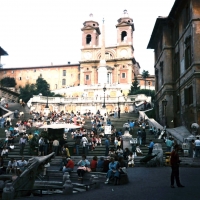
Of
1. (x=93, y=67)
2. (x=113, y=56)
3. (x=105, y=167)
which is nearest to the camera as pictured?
(x=105, y=167)

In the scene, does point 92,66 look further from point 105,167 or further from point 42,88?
point 105,167

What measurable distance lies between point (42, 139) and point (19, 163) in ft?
16.6

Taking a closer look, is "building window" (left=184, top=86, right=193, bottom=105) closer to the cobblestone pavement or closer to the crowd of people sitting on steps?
the crowd of people sitting on steps

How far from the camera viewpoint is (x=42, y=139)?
2177 centimetres

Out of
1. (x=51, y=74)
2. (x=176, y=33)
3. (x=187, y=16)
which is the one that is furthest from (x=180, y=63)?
(x=51, y=74)

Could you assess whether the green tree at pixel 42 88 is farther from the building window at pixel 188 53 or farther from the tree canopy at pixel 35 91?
the building window at pixel 188 53

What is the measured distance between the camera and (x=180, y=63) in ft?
96.9

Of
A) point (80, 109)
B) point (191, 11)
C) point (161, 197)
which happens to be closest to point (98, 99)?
point (80, 109)

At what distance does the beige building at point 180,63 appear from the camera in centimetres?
2498

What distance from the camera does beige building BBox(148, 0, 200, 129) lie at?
82.0 ft

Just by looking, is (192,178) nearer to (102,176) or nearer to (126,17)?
(102,176)

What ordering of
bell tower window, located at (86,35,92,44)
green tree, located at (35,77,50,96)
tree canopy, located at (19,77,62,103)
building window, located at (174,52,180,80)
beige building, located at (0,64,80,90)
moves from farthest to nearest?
beige building, located at (0,64,80,90), bell tower window, located at (86,35,92,44), green tree, located at (35,77,50,96), tree canopy, located at (19,77,62,103), building window, located at (174,52,180,80)

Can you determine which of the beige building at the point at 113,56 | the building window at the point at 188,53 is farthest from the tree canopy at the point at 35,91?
the building window at the point at 188,53

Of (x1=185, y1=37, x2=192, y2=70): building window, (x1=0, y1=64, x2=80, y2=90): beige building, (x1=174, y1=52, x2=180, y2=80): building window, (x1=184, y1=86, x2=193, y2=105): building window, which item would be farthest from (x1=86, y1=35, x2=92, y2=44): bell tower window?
(x1=184, y1=86, x2=193, y2=105): building window
